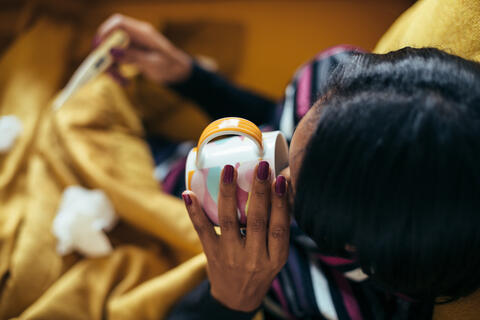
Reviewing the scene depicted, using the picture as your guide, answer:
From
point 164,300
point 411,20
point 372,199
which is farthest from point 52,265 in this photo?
point 411,20

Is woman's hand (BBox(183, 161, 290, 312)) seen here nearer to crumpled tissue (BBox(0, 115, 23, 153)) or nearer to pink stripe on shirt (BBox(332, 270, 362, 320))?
pink stripe on shirt (BBox(332, 270, 362, 320))

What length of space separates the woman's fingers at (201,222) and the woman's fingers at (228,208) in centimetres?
2

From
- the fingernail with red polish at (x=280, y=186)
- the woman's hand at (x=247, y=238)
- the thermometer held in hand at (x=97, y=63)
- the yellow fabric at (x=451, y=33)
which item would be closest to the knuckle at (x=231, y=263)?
the woman's hand at (x=247, y=238)

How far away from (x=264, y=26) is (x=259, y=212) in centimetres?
80

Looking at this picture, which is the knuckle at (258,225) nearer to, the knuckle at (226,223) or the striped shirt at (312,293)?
the knuckle at (226,223)

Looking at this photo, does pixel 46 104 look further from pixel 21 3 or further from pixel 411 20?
pixel 411 20

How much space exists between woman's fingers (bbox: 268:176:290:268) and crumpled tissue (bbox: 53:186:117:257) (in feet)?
1.12

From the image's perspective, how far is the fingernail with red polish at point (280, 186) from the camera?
0.36 m

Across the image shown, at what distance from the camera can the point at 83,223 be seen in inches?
24.0

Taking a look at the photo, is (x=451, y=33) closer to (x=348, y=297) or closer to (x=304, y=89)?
(x=304, y=89)

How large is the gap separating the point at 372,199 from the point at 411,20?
398 millimetres

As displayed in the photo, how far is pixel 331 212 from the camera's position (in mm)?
340

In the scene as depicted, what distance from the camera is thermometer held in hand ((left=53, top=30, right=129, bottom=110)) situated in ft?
2.33

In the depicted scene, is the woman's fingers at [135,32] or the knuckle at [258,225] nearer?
the knuckle at [258,225]
